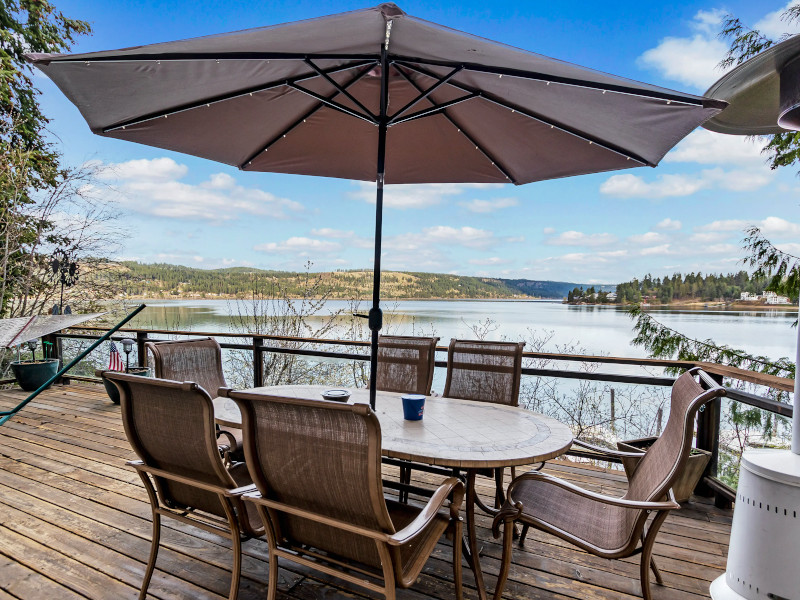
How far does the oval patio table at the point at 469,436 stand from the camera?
1.73m

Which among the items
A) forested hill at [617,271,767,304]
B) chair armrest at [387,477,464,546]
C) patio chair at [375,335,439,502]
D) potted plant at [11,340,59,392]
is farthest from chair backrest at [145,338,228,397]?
forested hill at [617,271,767,304]

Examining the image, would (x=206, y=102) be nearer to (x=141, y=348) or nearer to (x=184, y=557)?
(x=184, y=557)

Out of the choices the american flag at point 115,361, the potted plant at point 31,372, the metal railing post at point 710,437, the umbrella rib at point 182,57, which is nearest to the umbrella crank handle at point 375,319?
the umbrella rib at point 182,57

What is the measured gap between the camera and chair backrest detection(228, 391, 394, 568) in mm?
1315

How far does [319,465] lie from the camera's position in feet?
4.59

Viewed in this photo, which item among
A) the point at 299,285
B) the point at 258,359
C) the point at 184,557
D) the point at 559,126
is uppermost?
the point at 559,126

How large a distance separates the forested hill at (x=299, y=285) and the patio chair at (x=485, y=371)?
4.41 metres

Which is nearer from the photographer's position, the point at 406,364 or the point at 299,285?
the point at 406,364

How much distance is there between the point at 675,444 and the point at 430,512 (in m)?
1.02

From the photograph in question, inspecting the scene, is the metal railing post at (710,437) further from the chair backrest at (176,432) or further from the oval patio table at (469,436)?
the chair backrest at (176,432)

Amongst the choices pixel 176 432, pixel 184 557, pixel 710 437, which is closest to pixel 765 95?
pixel 710 437

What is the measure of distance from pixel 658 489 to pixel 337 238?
14.4m

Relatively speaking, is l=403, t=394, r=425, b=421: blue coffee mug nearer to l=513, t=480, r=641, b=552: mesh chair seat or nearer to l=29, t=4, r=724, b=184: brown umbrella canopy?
l=513, t=480, r=641, b=552: mesh chair seat

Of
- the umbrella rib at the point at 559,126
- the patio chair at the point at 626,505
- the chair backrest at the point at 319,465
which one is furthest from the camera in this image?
the umbrella rib at the point at 559,126
